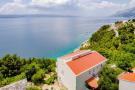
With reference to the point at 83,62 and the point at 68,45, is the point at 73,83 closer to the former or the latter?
the point at 83,62

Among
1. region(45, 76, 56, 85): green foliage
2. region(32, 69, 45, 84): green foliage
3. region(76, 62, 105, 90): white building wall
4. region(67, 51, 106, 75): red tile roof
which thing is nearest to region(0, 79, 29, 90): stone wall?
region(32, 69, 45, 84): green foliage

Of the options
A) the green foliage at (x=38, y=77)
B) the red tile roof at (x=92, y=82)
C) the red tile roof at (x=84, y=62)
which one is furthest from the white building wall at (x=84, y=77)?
the green foliage at (x=38, y=77)

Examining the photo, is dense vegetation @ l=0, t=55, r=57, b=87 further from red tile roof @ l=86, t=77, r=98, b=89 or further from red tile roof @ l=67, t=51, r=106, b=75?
red tile roof @ l=86, t=77, r=98, b=89

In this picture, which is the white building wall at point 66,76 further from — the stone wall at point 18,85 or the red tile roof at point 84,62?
the stone wall at point 18,85

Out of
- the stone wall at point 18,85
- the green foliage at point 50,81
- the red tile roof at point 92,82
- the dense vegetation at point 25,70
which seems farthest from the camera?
the dense vegetation at point 25,70

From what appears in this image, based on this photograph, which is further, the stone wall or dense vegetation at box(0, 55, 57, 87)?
dense vegetation at box(0, 55, 57, 87)
